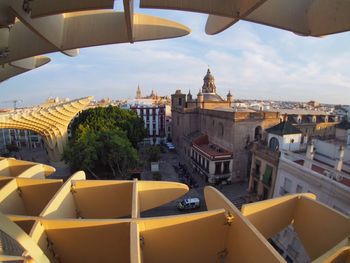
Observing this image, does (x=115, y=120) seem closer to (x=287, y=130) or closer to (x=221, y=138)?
(x=221, y=138)

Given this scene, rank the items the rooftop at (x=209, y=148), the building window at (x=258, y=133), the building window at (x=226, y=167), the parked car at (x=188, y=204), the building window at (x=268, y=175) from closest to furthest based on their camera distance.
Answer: the building window at (x=268, y=175), the parked car at (x=188, y=204), the rooftop at (x=209, y=148), the building window at (x=226, y=167), the building window at (x=258, y=133)

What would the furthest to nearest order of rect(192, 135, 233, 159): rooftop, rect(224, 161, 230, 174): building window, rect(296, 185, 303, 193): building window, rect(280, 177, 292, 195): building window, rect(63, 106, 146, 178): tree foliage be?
rect(224, 161, 230, 174): building window → rect(192, 135, 233, 159): rooftop → rect(63, 106, 146, 178): tree foliage → rect(280, 177, 292, 195): building window → rect(296, 185, 303, 193): building window

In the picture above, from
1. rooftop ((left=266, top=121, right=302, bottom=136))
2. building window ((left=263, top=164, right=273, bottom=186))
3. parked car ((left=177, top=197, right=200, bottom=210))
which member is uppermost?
rooftop ((left=266, top=121, right=302, bottom=136))

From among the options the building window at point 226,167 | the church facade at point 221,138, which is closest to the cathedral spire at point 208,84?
the church facade at point 221,138

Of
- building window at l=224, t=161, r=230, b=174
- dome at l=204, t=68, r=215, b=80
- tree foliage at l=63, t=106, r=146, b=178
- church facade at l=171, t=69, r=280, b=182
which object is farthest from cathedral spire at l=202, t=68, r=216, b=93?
tree foliage at l=63, t=106, r=146, b=178

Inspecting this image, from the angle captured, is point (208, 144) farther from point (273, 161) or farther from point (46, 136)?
point (46, 136)

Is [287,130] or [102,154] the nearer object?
[287,130]

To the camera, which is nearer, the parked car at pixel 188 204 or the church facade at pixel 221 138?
the parked car at pixel 188 204

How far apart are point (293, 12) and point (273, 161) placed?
13.2 metres

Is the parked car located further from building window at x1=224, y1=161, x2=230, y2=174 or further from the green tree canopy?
the green tree canopy

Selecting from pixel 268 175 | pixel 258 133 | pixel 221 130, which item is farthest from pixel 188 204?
pixel 258 133

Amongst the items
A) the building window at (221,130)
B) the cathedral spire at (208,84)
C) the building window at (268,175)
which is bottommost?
the building window at (268,175)

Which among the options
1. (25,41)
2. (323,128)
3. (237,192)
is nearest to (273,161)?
(237,192)

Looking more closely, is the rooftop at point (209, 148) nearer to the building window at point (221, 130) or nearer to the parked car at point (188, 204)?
the building window at point (221, 130)
